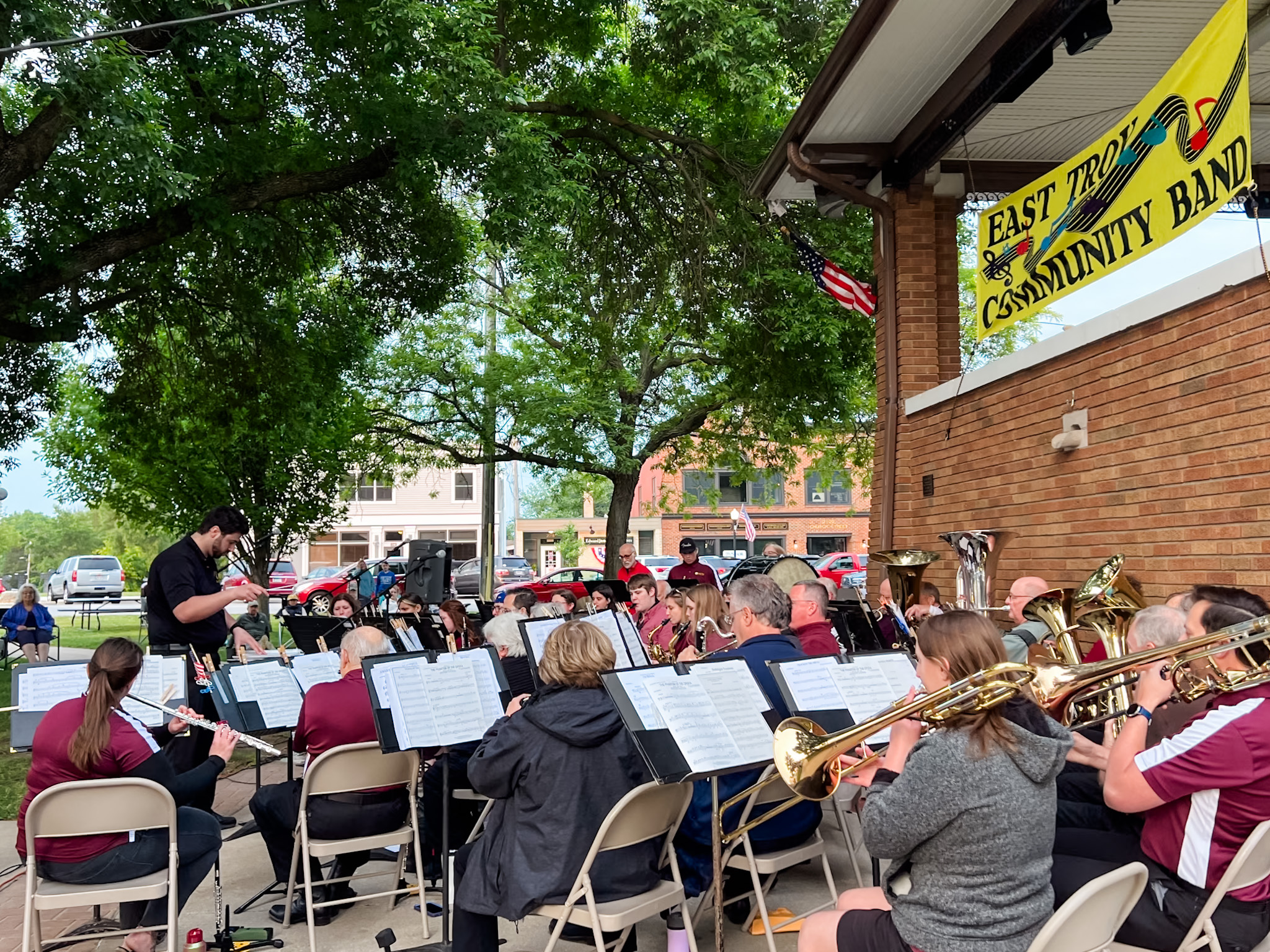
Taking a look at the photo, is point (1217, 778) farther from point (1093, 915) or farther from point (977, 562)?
point (977, 562)

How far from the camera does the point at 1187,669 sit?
3396mm

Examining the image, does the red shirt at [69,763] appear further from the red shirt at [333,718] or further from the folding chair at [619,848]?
the folding chair at [619,848]

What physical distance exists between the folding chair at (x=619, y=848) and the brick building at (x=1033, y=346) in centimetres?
345

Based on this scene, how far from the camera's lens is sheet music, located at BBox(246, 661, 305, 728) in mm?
5703

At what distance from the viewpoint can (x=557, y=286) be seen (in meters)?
17.5

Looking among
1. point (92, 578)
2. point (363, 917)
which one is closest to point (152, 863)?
point (363, 917)

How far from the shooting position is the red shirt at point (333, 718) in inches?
199

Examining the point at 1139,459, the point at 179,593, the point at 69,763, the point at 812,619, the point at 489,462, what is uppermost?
the point at 489,462

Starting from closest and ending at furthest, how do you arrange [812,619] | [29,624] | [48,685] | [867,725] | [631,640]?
[867,725] < [48,685] < [631,640] < [812,619] < [29,624]

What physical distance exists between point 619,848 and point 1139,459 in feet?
14.3

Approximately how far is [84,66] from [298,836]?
18.3 ft

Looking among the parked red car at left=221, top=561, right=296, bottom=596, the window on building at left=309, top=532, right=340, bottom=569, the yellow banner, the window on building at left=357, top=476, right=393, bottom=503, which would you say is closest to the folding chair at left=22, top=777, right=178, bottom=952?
the yellow banner

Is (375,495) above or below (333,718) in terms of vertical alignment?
above

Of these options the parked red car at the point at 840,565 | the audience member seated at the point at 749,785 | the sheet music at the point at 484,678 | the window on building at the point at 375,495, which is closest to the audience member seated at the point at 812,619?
the audience member seated at the point at 749,785
